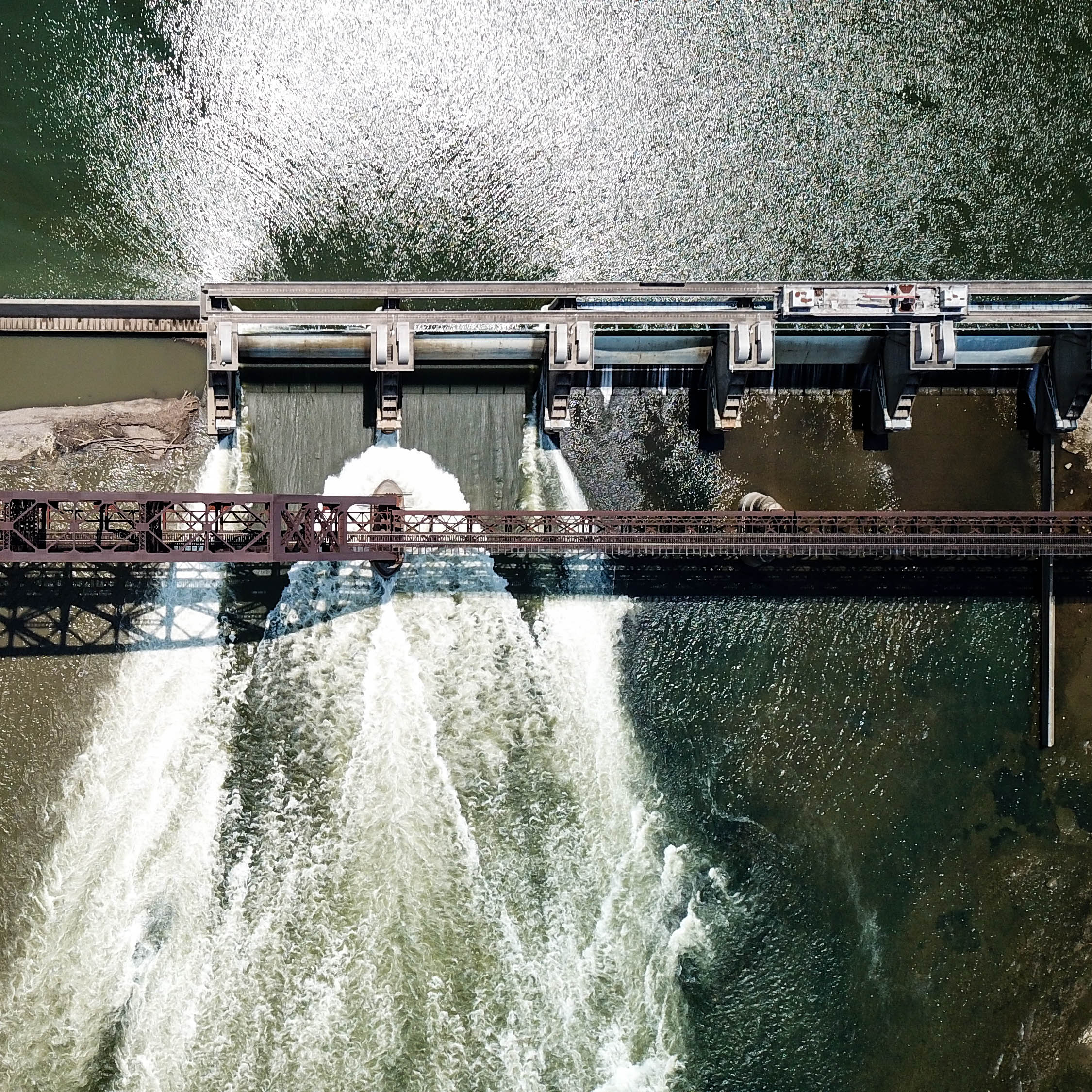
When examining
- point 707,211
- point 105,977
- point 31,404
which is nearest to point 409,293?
point 707,211

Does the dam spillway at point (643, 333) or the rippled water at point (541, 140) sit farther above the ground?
the rippled water at point (541, 140)

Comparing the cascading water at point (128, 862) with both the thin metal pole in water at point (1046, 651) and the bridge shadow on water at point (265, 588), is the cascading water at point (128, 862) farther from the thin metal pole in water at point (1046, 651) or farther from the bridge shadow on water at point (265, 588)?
the thin metal pole in water at point (1046, 651)

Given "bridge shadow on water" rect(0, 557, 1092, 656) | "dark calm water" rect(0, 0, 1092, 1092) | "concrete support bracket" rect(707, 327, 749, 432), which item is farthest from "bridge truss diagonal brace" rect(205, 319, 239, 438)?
"concrete support bracket" rect(707, 327, 749, 432)

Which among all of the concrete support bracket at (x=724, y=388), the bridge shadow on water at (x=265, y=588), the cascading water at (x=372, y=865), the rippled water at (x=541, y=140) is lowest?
the cascading water at (x=372, y=865)

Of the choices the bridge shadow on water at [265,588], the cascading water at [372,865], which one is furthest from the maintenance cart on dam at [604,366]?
the cascading water at [372,865]

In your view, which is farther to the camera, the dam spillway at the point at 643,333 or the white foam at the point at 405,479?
the white foam at the point at 405,479

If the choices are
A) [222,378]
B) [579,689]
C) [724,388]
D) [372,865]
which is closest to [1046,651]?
[724,388]

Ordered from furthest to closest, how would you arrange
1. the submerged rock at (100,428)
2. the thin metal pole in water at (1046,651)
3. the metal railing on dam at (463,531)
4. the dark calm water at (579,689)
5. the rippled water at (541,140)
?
the rippled water at (541,140), the thin metal pole in water at (1046,651), the submerged rock at (100,428), the dark calm water at (579,689), the metal railing on dam at (463,531)
